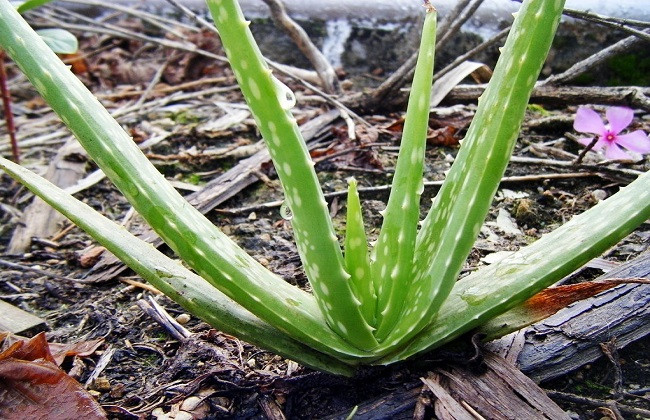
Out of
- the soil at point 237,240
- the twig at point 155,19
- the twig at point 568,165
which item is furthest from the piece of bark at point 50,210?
the twig at point 568,165

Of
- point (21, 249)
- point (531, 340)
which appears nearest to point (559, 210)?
point (531, 340)

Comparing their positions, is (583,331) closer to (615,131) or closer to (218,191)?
(615,131)

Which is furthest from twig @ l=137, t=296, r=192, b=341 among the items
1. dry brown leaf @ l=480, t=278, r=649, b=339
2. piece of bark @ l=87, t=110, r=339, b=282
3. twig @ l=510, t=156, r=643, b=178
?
twig @ l=510, t=156, r=643, b=178

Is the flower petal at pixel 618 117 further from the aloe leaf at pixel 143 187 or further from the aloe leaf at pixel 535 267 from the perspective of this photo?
the aloe leaf at pixel 143 187

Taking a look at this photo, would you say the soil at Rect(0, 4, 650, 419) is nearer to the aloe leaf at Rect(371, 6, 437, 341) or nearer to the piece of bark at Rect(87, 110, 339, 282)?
the piece of bark at Rect(87, 110, 339, 282)

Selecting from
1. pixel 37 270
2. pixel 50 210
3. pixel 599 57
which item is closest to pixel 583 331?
pixel 599 57

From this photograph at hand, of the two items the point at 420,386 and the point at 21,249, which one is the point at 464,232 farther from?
the point at 21,249
